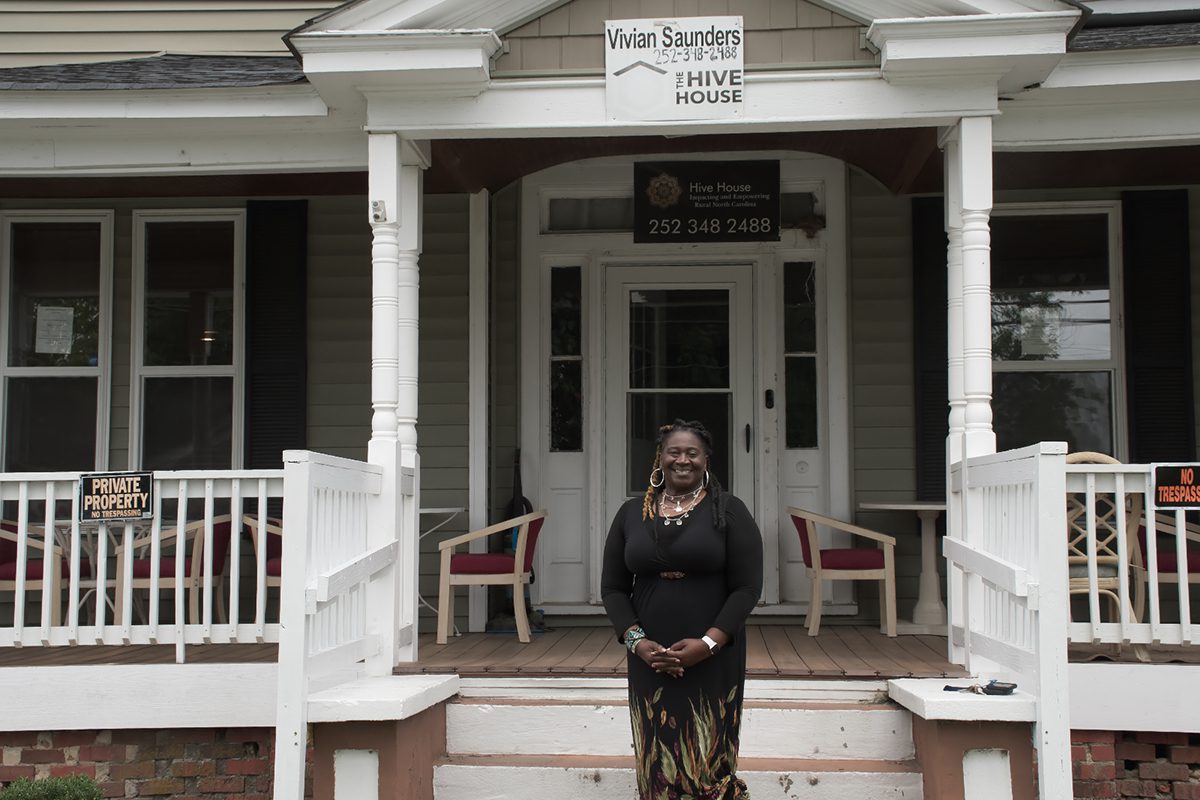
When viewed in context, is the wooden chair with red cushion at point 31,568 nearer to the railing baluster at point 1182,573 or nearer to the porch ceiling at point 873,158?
the porch ceiling at point 873,158

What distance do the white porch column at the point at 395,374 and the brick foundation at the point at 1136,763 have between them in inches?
118

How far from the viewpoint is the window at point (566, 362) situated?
7.43 metres

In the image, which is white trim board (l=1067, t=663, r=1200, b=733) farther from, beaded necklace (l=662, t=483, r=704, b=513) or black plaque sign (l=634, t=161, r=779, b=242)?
black plaque sign (l=634, t=161, r=779, b=242)

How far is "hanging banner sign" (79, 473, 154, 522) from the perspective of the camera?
524 cm

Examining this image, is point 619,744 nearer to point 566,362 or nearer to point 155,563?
point 155,563

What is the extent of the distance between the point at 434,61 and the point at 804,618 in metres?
3.84

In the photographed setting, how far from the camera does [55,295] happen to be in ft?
24.7

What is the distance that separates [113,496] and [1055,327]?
5.19m

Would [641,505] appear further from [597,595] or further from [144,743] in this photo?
[597,595]

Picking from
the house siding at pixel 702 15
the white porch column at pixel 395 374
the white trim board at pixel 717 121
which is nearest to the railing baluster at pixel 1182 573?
the white trim board at pixel 717 121

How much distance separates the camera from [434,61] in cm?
537

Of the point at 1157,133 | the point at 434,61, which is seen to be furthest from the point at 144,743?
the point at 1157,133

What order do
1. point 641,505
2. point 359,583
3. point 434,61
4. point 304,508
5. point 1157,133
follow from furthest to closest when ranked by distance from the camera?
point 1157,133, point 434,61, point 359,583, point 304,508, point 641,505

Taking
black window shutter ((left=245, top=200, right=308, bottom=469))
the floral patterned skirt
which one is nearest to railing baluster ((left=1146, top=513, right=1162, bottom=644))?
the floral patterned skirt
